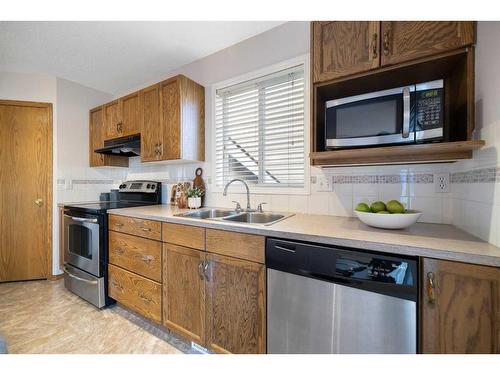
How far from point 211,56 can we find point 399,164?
2.00 metres

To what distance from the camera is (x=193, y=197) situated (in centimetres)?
210

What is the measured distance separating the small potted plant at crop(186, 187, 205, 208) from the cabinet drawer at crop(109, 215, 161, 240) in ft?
1.58

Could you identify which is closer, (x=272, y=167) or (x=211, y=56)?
(x=272, y=167)

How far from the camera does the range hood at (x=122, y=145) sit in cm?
237

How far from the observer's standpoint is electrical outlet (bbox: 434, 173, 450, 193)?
4.21ft

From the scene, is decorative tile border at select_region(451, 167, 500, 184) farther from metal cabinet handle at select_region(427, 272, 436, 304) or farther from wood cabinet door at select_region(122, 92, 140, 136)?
wood cabinet door at select_region(122, 92, 140, 136)

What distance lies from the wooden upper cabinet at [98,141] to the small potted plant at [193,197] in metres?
1.44

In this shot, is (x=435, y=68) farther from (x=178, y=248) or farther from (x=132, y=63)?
(x=132, y=63)

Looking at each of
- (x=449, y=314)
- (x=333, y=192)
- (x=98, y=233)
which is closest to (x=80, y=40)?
(x=98, y=233)

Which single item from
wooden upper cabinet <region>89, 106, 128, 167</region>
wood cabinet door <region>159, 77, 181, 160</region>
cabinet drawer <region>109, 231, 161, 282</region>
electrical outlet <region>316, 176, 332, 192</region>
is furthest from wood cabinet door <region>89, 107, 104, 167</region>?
electrical outlet <region>316, 176, 332, 192</region>

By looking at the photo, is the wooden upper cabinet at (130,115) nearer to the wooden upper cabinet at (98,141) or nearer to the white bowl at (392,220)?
the wooden upper cabinet at (98,141)

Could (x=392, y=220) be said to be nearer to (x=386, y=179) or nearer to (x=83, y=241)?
(x=386, y=179)

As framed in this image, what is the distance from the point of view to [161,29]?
6.02 feet

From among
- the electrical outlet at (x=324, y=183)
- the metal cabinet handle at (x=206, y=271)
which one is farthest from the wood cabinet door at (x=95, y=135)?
the electrical outlet at (x=324, y=183)
